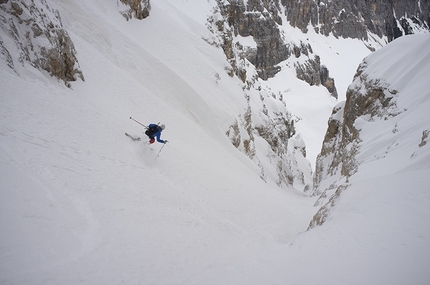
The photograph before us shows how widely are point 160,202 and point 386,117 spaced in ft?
50.7

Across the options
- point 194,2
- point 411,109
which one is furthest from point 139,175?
point 194,2

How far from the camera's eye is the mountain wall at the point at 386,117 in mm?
10953

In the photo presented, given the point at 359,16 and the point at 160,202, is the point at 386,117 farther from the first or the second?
the point at 359,16

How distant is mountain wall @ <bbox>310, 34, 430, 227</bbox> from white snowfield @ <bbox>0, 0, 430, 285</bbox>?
0.44ft

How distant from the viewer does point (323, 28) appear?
353ft

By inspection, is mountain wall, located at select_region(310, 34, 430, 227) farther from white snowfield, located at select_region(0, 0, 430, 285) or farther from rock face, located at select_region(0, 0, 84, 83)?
rock face, located at select_region(0, 0, 84, 83)

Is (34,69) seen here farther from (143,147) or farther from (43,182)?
(43,182)

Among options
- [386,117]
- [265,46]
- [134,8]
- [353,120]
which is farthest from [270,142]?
[265,46]

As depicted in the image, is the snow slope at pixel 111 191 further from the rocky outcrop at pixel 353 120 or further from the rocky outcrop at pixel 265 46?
the rocky outcrop at pixel 265 46

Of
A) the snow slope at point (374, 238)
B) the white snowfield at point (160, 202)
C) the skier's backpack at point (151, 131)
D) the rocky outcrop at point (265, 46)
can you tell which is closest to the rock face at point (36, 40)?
the white snowfield at point (160, 202)

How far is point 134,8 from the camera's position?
24297 millimetres

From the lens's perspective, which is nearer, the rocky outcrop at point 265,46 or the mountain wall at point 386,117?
the mountain wall at point 386,117

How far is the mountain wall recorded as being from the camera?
10953mm

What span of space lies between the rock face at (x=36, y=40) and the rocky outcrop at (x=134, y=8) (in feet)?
41.3
